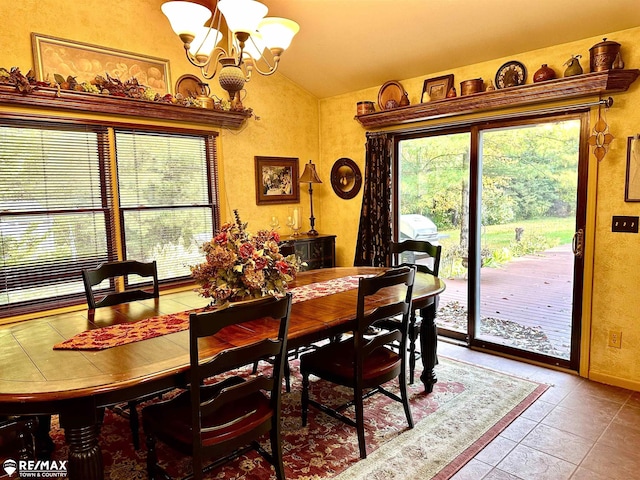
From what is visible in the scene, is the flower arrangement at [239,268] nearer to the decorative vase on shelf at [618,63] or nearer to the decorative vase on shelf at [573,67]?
the decorative vase on shelf at [573,67]

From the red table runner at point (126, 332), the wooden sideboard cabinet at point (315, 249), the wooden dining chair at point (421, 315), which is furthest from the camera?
the wooden sideboard cabinet at point (315, 249)

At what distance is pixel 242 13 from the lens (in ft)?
6.71

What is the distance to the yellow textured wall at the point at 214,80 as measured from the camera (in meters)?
3.06

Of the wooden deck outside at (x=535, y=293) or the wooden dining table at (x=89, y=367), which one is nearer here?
the wooden dining table at (x=89, y=367)

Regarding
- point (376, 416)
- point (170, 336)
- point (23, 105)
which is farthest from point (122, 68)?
point (376, 416)

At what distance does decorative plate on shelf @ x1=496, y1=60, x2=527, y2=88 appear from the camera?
3385 mm

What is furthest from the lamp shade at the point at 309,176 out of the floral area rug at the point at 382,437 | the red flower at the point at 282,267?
the red flower at the point at 282,267

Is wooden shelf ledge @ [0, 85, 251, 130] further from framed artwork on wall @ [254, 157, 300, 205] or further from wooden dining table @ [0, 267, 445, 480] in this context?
wooden dining table @ [0, 267, 445, 480]

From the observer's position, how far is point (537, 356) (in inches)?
141

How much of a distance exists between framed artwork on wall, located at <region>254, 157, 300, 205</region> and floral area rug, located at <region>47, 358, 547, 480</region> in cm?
217

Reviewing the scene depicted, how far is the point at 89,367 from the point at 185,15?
172cm

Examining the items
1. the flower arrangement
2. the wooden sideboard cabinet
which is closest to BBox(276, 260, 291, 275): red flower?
the flower arrangement

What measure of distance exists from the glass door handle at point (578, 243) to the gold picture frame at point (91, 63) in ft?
12.1

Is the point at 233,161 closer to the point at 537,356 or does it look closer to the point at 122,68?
the point at 122,68
